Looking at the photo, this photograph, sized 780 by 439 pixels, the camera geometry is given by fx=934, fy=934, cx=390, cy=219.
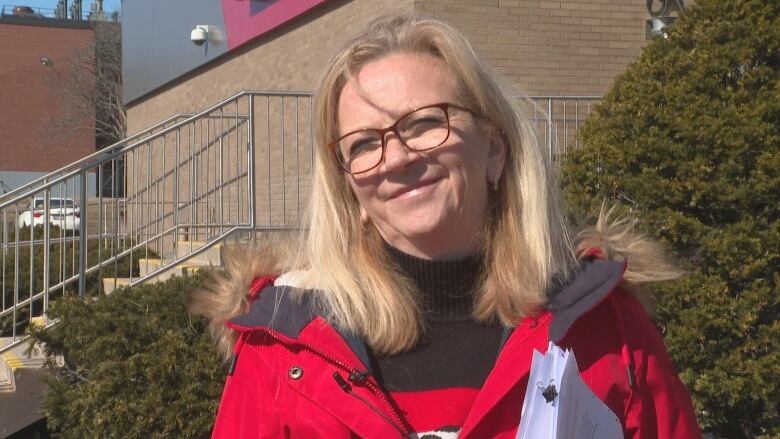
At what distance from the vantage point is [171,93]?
17.5m

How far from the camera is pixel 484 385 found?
1.80 meters

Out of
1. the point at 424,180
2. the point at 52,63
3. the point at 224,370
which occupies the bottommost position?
the point at 224,370

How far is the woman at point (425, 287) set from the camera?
5.92 feet

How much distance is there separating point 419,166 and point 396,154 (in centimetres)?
5

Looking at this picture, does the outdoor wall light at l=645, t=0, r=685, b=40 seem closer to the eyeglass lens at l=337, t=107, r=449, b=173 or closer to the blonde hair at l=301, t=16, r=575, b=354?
the blonde hair at l=301, t=16, r=575, b=354

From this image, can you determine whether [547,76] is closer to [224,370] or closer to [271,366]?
[224,370]

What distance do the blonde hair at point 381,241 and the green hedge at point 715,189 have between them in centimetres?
222

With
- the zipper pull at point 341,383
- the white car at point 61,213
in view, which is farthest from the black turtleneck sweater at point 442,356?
the white car at point 61,213

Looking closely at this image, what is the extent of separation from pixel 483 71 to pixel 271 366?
0.76 m

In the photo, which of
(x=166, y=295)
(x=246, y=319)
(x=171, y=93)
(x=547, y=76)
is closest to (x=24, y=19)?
(x=171, y=93)

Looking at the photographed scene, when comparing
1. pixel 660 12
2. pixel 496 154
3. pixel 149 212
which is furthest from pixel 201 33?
pixel 496 154

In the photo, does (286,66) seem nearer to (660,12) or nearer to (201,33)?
(201,33)

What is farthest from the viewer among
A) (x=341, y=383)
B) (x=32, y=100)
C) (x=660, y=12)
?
(x=32, y=100)

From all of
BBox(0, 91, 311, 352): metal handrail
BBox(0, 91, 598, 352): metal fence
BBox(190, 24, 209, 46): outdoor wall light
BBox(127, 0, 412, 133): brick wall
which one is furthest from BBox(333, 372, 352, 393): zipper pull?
BBox(190, 24, 209, 46): outdoor wall light
